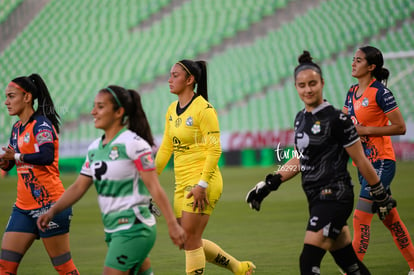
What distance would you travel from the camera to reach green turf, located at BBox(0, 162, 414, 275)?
28.5ft

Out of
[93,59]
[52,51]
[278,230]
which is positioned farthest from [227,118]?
[278,230]

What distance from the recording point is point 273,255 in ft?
30.7

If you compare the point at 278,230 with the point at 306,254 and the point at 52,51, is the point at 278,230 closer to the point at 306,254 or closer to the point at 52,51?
the point at 306,254

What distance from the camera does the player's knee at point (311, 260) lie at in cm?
530

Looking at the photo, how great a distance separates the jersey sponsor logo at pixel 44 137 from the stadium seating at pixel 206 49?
70.9 feet

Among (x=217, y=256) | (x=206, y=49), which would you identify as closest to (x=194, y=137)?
(x=217, y=256)

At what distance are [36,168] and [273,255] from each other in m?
4.06

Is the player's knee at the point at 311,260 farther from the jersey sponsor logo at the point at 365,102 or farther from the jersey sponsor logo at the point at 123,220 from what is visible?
the jersey sponsor logo at the point at 365,102

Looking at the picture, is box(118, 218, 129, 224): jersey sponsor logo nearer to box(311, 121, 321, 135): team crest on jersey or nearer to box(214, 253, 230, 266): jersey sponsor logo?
box(311, 121, 321, 135): team crest on jersey

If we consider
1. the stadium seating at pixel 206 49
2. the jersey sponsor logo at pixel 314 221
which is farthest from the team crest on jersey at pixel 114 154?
the stadium seating at pixel 206 49

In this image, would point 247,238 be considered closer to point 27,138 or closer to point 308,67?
point 27,138

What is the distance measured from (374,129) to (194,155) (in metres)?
1.92

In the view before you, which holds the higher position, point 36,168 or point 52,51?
point 52,51

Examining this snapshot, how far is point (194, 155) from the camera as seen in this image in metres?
7.04
